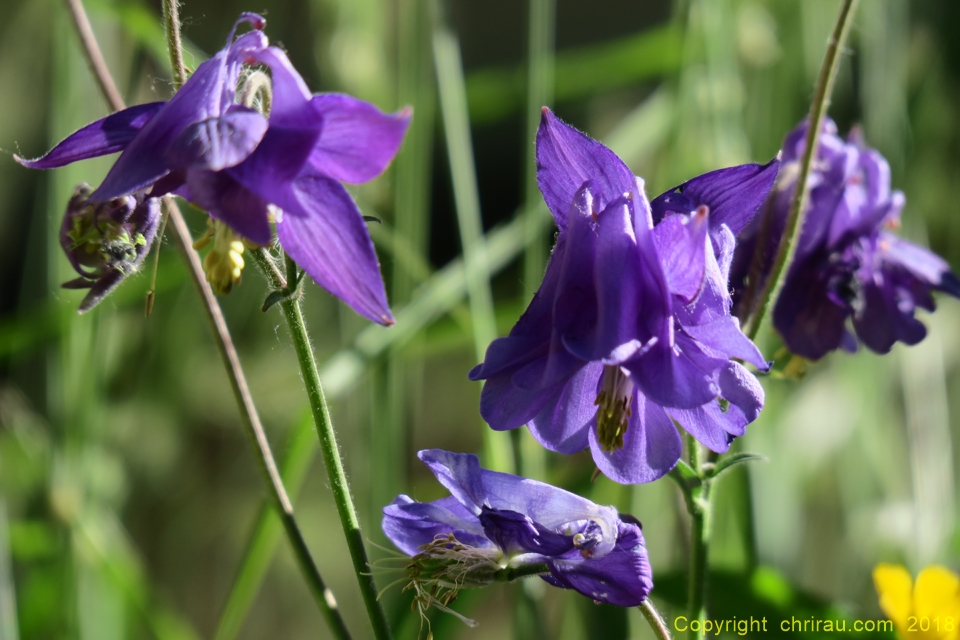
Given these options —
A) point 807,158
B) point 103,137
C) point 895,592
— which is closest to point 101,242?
point 103,137

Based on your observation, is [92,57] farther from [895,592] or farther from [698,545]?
[895,592]

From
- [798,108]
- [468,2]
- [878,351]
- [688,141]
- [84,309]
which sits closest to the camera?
[84,309]

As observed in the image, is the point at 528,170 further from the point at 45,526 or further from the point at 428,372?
the point at 428,372

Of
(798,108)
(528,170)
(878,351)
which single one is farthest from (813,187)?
(798,108)

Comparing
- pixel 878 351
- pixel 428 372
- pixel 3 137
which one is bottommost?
pixel 428 372

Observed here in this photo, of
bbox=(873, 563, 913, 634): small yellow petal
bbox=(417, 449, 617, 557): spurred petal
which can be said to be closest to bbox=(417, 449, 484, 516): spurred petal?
bbox=(417, 449, 617, 557): spurred petal

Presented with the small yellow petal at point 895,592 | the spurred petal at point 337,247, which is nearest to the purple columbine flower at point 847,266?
the small yellow petal at point 895,592

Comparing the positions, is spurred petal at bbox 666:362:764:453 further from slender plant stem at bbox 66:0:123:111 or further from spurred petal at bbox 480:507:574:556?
slender plant stem at bbox 66:0:123:111
